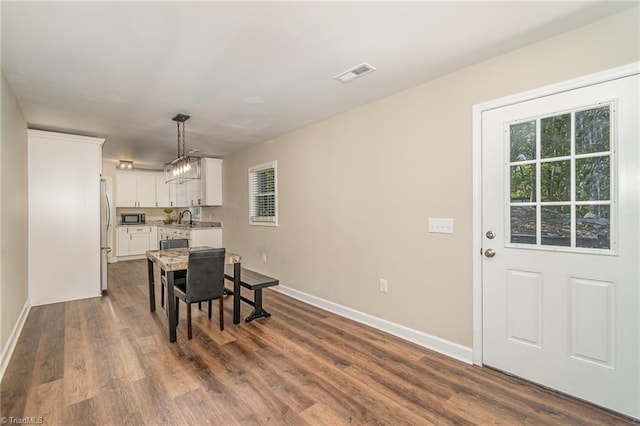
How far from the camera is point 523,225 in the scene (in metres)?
2.26

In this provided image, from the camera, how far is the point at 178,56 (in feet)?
7.37

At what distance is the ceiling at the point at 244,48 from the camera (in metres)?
1.76

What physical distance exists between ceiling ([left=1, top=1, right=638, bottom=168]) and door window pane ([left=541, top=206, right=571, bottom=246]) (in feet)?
3.88

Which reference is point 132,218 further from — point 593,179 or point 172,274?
point 593,179

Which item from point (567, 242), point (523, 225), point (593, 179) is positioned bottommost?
point (567, 242)

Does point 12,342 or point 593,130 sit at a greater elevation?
point 593,130

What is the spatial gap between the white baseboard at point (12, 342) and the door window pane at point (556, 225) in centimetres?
409

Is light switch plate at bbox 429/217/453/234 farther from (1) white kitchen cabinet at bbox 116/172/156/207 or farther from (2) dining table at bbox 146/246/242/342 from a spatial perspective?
(1) white kitchen cabinet at bbox 116/172/156/207

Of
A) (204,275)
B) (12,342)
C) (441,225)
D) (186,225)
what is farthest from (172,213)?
(441,225)

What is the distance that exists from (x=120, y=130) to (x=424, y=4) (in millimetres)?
4227

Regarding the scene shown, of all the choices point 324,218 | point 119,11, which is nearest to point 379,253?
point 324,218

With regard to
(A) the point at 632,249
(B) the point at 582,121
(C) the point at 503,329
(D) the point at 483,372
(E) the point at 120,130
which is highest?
(E) the point at 120,130

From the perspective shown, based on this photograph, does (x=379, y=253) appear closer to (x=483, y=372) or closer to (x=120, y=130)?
(x=483, y=372)

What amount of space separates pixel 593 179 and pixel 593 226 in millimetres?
303
